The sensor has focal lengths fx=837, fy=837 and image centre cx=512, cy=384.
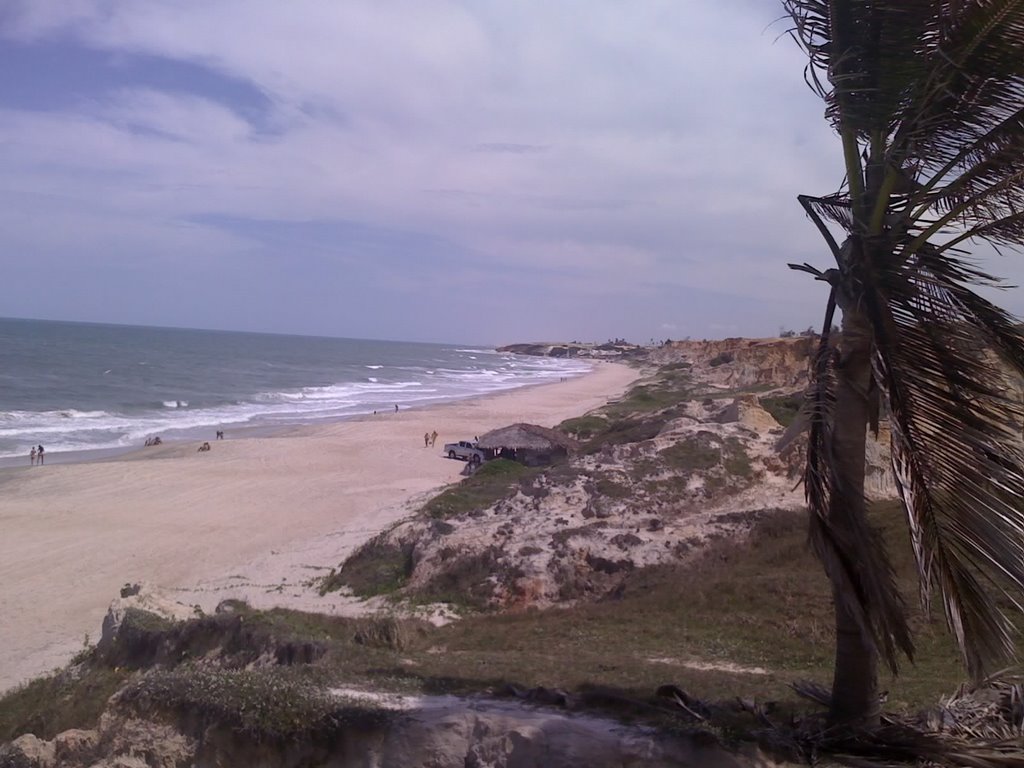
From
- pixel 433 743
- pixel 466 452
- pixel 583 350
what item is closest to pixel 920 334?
pixel 433 743

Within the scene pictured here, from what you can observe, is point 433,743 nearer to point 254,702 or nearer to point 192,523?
point 254,702

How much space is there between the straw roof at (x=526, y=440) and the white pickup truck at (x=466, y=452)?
1.41 feet

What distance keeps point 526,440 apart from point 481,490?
740cm

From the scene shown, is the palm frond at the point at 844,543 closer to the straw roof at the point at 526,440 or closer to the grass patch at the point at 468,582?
the grass patch at the point at 468,582

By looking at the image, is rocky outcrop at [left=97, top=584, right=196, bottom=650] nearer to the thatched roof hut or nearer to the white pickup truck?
the thatched roof hut

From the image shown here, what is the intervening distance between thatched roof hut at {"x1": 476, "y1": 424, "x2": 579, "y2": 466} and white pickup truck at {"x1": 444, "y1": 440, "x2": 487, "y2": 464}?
458 millimetres

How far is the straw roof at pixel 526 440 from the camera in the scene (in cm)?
3014

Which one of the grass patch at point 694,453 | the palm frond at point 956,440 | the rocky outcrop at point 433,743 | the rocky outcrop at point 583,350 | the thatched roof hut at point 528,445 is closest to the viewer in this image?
the palm frond at point 956,440

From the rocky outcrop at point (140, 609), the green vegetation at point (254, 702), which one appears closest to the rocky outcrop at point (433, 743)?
the green vegetation at point (254, 702)

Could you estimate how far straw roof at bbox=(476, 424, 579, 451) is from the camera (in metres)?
30.1

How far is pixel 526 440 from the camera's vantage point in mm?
30453

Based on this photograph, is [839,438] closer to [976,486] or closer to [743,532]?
[976,486]

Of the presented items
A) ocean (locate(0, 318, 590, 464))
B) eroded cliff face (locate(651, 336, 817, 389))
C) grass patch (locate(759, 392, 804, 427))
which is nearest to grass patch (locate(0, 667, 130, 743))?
grass patch (locate(759, 392, 804, 427))

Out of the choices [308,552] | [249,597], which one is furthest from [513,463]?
[249,597]
